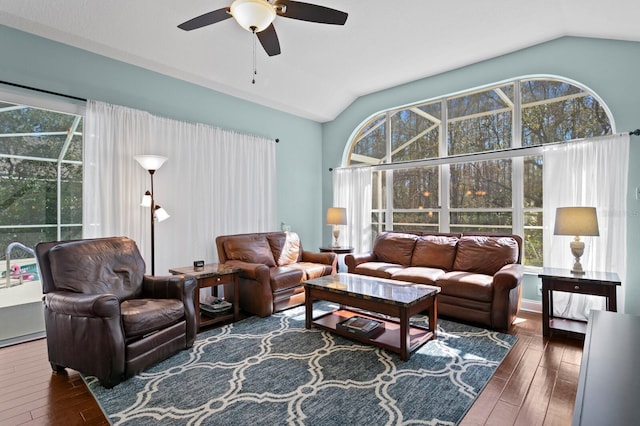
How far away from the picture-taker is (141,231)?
3.82 m

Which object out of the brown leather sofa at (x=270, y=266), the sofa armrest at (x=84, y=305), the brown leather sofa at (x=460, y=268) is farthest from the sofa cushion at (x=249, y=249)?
the sofa armrest at (x=84, y=305)

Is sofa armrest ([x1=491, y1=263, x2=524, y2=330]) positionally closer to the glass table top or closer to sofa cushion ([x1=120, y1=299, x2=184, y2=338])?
the glass table top

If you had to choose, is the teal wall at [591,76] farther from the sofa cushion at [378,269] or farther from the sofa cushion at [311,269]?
the sofa cushion at [311,269]

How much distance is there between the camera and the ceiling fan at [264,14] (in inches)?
86.0

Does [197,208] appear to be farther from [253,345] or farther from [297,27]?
[297,27]

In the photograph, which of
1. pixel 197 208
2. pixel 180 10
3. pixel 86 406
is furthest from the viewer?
pixel 197 208

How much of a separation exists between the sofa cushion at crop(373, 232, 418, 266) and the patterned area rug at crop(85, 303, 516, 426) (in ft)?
4.83

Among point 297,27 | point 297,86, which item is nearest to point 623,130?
point 297,27

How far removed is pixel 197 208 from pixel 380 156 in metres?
3.10

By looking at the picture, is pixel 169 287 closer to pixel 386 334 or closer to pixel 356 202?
pixel 386 334

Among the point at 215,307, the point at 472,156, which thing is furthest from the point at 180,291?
the point at 472,156

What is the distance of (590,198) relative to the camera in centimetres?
361

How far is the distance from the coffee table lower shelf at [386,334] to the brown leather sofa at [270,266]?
66cm

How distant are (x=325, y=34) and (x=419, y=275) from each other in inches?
118
